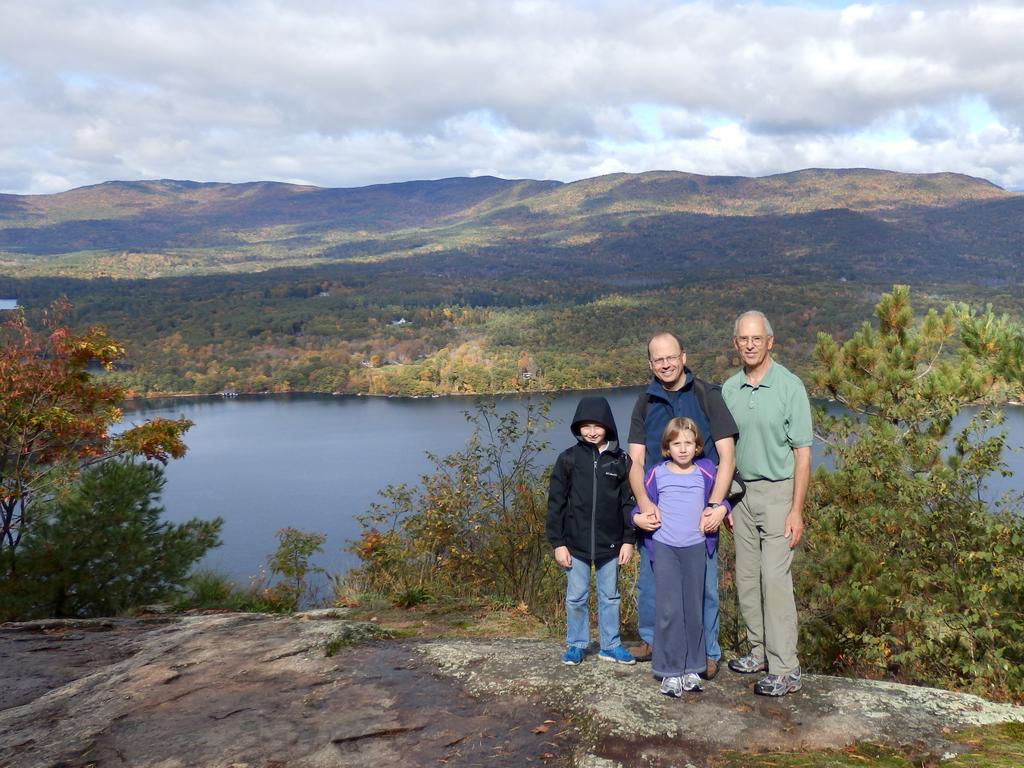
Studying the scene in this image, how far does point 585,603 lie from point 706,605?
64 cm

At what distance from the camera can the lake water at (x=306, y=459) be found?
35.9m

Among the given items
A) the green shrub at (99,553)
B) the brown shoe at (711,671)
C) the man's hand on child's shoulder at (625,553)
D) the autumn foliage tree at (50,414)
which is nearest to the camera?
the brown shoe at (711,671)

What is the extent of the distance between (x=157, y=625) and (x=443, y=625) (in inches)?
84.1

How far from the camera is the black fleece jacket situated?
391 cm

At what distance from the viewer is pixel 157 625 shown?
17.9ft

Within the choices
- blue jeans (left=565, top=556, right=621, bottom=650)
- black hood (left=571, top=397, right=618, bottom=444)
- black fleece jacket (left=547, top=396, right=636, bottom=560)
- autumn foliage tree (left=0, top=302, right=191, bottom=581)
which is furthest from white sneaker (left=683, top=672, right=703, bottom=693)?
autumn foliage tree (left=0, top=302, right=191, bottom=581)

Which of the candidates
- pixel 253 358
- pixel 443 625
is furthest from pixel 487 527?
pixel 253 358

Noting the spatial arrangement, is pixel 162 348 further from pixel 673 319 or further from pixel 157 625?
pixel 157 625

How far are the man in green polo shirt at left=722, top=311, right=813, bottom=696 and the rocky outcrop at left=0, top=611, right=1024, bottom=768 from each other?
1.02 ft

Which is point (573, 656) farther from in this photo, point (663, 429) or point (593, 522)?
point (663, 429)

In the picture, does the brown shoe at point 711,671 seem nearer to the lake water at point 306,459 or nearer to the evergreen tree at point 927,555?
the evergreen tree at point 927,555

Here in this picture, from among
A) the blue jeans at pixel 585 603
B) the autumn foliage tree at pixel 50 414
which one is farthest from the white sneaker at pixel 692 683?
the autumn foliage tree at pixel 50 414

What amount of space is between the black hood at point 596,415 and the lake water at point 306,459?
19333 mm

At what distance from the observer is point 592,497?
3.92m
